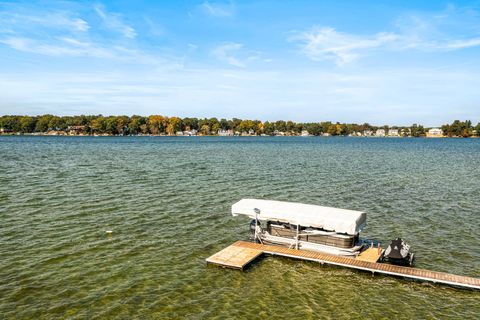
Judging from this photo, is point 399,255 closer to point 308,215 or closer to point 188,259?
point 308,215

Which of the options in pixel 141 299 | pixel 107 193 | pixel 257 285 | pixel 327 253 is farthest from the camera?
pixel 107 193

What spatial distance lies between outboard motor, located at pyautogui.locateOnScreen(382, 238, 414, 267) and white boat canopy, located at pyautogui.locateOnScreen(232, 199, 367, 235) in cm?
219

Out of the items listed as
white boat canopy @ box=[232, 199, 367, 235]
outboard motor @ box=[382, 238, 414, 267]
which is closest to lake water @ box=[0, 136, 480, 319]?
outboard motor @ box=[382, 238, 414, 267]

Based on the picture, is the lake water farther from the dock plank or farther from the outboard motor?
the outboard motor

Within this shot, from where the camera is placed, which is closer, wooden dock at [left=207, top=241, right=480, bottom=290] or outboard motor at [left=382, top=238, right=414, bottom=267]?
wooden dock at [left=207, top=241, right=480, bottom=290]

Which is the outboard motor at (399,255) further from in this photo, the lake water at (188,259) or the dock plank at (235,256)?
the dock plank at (235,256)

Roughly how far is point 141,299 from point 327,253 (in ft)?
39.9

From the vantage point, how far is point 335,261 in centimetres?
2252

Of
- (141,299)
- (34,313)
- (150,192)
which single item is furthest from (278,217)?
(150,192)

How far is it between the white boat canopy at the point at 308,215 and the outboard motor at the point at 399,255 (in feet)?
7.19

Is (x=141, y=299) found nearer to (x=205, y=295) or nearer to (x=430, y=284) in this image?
(x=205, y=295)

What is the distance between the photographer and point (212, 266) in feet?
71.8

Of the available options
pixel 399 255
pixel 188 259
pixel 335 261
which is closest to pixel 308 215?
pixel 335 261

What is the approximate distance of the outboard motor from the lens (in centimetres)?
2240
